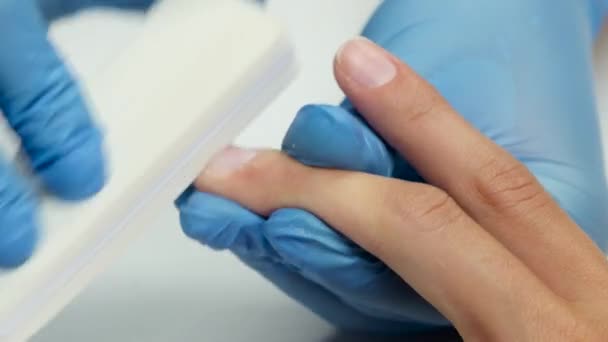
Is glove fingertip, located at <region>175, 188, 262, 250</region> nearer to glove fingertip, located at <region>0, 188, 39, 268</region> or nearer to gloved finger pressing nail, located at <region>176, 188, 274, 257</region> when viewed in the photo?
gloved finger pressing nail, located at <region>176, 188, 274, 257</region>

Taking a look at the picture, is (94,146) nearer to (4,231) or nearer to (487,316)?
(4,231)

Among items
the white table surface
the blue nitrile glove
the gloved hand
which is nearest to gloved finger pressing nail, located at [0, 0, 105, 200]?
the gloved hand

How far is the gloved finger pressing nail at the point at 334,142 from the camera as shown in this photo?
46cm

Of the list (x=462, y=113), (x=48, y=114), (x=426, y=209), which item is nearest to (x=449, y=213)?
(x=426, y=209)

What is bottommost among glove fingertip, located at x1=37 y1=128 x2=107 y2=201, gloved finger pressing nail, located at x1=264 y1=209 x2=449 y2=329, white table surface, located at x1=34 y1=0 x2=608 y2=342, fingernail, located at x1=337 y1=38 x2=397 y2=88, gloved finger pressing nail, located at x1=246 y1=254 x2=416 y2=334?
white table surface, located at x1=34 y1=0 x2=608 y2=342

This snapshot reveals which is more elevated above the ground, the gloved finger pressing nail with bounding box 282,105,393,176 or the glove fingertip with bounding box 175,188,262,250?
the gloved finger pressing nail with bounding box 282,105,393,176

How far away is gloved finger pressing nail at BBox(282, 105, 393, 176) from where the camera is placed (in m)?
0.46

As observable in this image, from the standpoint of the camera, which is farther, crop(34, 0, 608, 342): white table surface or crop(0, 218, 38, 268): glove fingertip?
crop(34, 0, 608, 342): white table surface

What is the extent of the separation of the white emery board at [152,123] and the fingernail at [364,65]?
0.16 feet

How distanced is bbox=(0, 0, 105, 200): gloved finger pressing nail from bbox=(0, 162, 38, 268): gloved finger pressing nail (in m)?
0.02

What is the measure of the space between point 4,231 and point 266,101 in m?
0.17

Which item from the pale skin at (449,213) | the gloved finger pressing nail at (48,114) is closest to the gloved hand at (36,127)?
the gloved finger pressing nail at (48,114)

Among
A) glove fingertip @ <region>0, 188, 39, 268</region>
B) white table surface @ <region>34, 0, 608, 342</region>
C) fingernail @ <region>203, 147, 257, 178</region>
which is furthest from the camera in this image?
white table surface @ <region>34, 0, 608, 342</region>

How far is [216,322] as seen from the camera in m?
0.63
